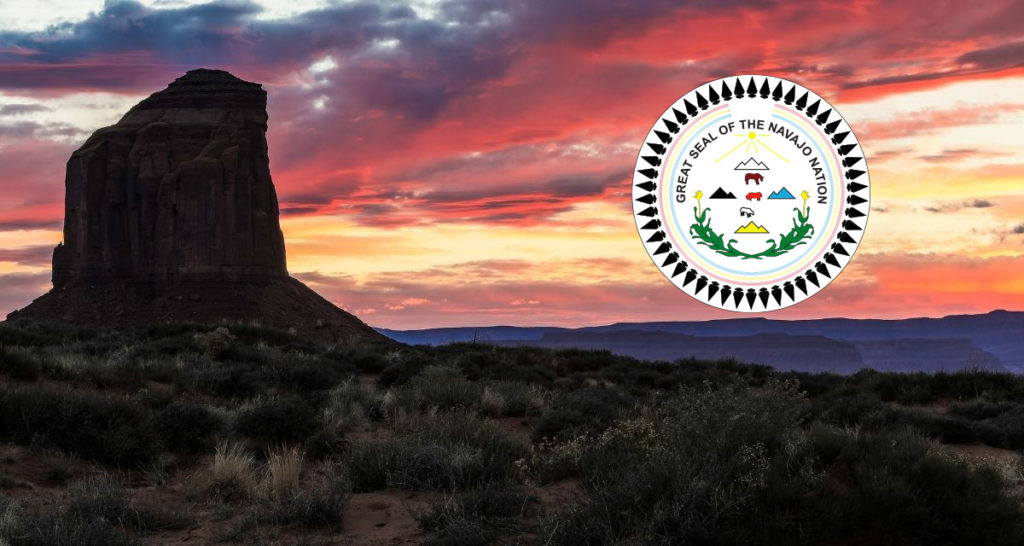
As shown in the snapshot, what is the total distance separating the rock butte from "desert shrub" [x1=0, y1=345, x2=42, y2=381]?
2349 inches

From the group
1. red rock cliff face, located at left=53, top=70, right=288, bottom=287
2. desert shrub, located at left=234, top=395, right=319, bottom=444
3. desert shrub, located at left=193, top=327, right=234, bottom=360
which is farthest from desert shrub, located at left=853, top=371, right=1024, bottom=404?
red rock cliff face, located at left=53, top=70, right=288, bottom=287

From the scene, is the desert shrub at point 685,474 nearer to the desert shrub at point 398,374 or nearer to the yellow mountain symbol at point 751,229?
the yellow mountain symbol at point 751,229

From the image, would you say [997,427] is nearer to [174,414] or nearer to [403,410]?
[403,410]

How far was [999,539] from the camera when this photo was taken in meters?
6.60

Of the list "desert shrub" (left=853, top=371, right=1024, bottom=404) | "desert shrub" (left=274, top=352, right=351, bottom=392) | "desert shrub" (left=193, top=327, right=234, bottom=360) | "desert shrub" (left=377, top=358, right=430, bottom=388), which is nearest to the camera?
"desert shrub" (left=274, top=352, right=351, bottom=392)

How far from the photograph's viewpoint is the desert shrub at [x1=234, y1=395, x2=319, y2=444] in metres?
12.2

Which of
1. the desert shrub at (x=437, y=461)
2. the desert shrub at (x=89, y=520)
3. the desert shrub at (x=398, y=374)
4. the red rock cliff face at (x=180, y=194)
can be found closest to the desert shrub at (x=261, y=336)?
the desert shrub at (x=398, y=374)

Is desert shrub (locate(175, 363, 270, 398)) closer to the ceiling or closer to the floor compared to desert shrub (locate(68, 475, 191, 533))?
closer to the ceiling

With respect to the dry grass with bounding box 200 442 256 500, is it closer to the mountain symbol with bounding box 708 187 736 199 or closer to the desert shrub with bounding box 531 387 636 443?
the desert shrub with bounding box 531 387 636 443

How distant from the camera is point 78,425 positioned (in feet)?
36.8

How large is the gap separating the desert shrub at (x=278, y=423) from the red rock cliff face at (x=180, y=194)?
73591 millimetres

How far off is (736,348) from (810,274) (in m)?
156

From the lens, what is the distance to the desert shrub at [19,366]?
1520 cm

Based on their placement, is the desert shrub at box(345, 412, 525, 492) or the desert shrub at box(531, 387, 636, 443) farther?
the desert shrub at box(531, 387, 636, 443)
